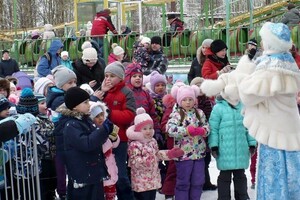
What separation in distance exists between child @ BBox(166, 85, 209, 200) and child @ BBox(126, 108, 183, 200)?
0.63ft

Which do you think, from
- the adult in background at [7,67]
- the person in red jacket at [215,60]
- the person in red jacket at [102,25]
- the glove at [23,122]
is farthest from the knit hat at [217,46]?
the person in red jacket at [102,25]

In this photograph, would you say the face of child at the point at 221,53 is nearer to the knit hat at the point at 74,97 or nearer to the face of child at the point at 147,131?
the face of child at the point at 147,131

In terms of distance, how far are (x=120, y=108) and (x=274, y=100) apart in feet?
6.47

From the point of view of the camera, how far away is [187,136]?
6.75 metres

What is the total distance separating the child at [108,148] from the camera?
6.07 m

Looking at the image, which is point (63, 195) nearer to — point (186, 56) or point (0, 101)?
point (0, 101)

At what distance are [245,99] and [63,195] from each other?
266 cm

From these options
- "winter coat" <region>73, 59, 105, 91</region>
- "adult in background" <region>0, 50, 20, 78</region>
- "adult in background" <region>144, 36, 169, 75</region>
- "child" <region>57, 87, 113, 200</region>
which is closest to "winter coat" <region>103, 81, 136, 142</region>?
"child" <region>57, 87, 113, 200</region>

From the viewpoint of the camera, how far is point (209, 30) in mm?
13570

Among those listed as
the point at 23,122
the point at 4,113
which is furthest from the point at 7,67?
the point at 23,122

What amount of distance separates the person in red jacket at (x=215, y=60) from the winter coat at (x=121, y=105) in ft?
4.89

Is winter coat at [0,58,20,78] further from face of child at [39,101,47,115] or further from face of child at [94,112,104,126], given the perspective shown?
face of child at [94,112,104,126]

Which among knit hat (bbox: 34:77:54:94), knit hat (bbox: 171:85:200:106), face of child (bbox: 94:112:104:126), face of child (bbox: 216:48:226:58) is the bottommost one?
face of child (bbox: 94:112:104:126)

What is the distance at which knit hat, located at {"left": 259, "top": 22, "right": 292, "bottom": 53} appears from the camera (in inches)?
207
